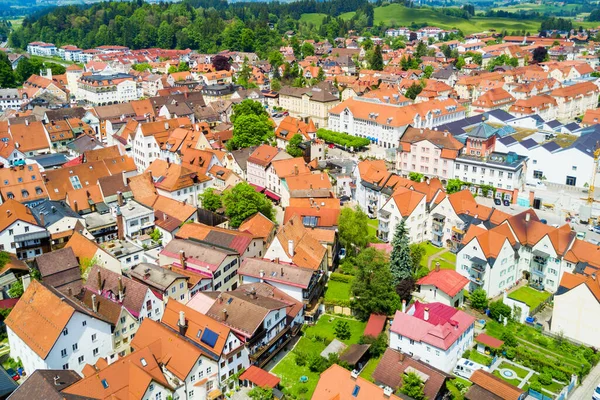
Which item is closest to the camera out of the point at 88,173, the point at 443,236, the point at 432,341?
the point at 432,341

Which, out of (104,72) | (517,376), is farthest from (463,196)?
(104,72)

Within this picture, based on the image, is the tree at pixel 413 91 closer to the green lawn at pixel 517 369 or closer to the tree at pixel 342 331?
the tree at pixel 342 331

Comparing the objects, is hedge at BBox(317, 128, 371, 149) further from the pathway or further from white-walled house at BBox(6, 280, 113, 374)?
white-walled house at BBox(6, 280, 113, 374)

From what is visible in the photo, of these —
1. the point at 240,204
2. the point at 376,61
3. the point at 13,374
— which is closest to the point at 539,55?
the point at 376,61

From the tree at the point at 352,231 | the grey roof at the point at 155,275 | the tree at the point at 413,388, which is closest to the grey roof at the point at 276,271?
the grey roof at the point at 155,275

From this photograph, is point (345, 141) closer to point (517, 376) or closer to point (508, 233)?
point (508, 233)

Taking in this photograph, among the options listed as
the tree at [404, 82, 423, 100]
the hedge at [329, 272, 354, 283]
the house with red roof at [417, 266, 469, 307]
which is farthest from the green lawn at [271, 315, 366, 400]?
the tree at [404, 82, 423, 100]

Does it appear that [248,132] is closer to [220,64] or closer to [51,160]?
[51,160]
